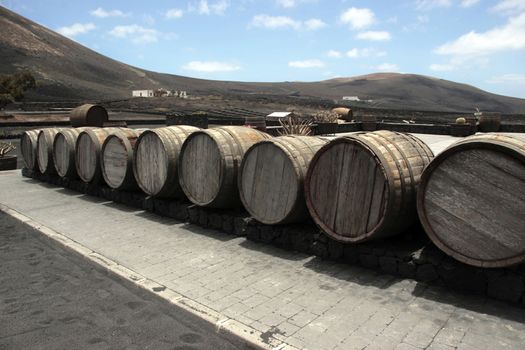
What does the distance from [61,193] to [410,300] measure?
7.46 meters

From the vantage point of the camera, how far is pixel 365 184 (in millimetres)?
4211

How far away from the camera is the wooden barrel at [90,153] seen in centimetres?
789

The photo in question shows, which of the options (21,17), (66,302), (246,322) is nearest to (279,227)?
(246,322)

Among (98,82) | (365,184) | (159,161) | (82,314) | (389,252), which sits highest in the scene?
(98,82)

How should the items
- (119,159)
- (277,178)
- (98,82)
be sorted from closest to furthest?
(277,178) → (119,159) → (98,82)

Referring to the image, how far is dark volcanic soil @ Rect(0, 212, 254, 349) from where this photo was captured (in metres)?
3.24

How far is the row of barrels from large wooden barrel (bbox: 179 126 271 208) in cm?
1

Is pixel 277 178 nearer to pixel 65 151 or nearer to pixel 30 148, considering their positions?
pixel 65 151

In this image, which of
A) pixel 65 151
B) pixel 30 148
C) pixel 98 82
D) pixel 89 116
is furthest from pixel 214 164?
pixel 98 82

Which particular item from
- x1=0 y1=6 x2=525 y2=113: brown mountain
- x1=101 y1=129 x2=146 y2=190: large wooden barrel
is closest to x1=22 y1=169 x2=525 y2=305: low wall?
x1=101 y1=129 x2=146 y2=190: large wooden barrel

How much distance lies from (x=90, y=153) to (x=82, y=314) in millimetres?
4950

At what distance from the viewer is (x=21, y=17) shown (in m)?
115

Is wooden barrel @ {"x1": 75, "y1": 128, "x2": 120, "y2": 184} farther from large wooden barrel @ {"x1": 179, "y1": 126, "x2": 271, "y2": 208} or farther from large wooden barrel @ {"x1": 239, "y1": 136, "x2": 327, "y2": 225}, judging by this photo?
large wooden barrel @ {"x1": 239, "y1": 136, "x2": 327, "y2": 225}

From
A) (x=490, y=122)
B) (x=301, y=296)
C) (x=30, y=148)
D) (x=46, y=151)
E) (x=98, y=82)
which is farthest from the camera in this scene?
(x=98, y=82)
